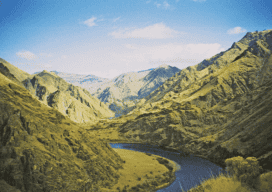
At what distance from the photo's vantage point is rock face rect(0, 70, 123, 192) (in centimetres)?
4772

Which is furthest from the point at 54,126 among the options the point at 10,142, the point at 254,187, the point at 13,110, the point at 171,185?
the point at 254,187

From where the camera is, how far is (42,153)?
5491 centimetres

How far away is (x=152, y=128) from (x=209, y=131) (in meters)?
57.8

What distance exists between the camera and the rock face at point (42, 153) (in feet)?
157

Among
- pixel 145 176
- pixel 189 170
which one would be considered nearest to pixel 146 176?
pixel 145 176

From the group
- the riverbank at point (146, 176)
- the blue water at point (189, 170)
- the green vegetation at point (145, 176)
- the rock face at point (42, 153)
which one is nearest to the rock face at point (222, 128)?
the blue water at point (189, 170)

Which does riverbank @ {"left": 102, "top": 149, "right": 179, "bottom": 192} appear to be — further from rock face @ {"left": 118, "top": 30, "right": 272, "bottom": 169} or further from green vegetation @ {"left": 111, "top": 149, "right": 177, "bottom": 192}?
rock face @ {"left": 118, "top": 30, "right": 272, "bottom": 169}

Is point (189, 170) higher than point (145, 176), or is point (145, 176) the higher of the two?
point (145, 176)

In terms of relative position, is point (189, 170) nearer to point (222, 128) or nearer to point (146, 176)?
point (146, 176)

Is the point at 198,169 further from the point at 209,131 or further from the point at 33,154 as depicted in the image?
the point at 33,154

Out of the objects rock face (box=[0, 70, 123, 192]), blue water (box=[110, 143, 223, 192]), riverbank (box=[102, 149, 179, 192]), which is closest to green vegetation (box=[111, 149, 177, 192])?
riverbank (box=[102, 149, 179, 192])

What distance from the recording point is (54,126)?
72188 mm

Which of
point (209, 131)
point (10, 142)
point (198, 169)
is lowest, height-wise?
point (198, 169)

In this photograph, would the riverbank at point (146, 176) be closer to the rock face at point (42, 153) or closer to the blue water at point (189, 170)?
the blue water at point (189, 170)
